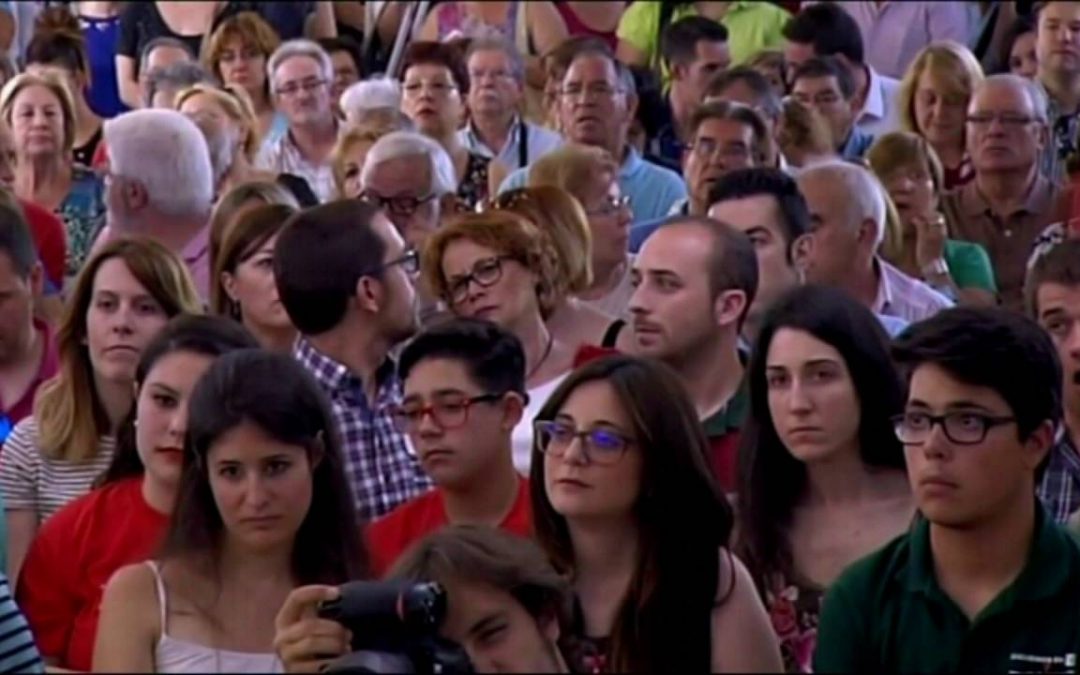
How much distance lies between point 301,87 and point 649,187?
1.70m

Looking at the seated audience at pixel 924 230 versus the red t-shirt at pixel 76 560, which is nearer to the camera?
the red t-shirt at pixel 76 560

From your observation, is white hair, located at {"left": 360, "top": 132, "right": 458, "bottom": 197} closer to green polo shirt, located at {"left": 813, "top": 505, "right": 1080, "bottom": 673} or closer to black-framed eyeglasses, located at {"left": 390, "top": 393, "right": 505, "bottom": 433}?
black-framed eyeglasses, located at {"left": 390, "top": 393, "right": 505, "bottom": 433}

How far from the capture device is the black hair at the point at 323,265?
625 centimetres

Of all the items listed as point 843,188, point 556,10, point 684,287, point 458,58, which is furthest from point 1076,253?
point 556,10

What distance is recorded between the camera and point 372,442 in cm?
614

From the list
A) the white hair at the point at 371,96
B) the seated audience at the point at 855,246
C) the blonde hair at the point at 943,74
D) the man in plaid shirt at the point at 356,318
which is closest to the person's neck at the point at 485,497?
the man in plaid shirt at the point at 356,318

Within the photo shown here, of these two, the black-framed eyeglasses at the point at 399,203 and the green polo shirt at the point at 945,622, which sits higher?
the black-framed eyeglasses at the point at 399,203

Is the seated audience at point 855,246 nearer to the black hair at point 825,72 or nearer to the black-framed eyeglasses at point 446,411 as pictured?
the black-framed eyeglasses at point 446,411

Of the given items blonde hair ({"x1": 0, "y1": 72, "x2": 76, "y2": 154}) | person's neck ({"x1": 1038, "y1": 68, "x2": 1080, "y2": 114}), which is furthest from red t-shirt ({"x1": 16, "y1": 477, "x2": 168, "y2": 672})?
person's neck ({"x1": 1038, "y1": 68, "x2": 1080, "y2": 114})

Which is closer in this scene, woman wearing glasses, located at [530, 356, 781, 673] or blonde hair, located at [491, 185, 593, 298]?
woman wearing glasses, located at [530, 356, 781, 673]

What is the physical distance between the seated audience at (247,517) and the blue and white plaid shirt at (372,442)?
3.15 feet

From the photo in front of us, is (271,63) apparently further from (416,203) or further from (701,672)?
(701,672)

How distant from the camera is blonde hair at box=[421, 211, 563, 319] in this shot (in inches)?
261

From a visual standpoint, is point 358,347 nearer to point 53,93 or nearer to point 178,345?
point 178,345
